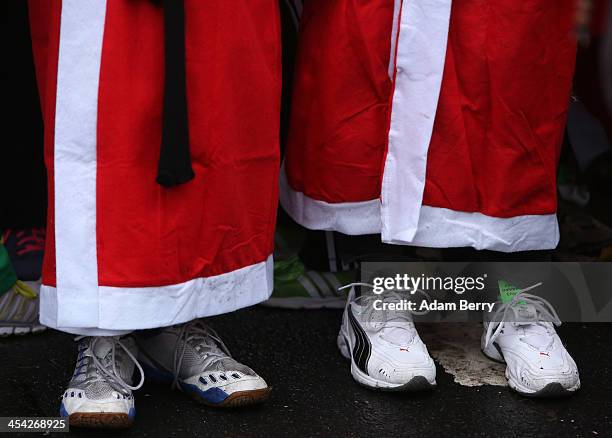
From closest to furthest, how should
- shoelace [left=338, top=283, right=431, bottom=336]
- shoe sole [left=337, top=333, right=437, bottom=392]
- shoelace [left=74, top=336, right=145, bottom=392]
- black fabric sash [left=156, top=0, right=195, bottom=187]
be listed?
black fabric sash [left=156, top=0, right=195, bottom=187], shoelace [left=74, top=336, right=145, bottom=392], shoe sole [left=337, top=333, right=437, bottom=392], shoelace [left=338, top=283, right=431, bottom=336]

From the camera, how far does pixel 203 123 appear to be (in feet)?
3.52

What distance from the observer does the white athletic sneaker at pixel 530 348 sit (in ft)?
4.03

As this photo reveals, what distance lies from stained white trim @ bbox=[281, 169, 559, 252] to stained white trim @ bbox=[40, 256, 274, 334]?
0.23 m

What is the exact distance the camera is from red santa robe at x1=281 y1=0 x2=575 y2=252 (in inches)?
47.5

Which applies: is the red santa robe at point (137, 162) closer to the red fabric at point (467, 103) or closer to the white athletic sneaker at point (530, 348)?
the red fabric at point (467, 103)

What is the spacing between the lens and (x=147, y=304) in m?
1.06

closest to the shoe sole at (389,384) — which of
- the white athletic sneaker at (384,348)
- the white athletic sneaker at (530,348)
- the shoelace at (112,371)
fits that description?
the white athletic sneaker at (384,348)

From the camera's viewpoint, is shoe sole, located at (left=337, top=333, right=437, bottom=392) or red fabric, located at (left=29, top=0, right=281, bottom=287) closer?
red fabric, located at (left=29, top=0, right=281, bottom=287)

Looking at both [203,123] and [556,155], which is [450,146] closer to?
[556,155]

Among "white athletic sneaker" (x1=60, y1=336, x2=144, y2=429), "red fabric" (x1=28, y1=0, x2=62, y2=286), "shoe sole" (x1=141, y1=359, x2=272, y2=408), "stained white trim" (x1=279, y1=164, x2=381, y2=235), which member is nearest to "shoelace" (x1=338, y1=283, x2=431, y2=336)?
"stained white trim" (x1=279, y1=164, x2=381, y2=235)

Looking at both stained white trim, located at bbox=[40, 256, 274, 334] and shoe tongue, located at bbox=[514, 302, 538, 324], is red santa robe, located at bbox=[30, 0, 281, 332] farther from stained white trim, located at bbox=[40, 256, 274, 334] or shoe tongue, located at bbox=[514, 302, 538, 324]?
shoe tongue, located at bbox=[514, 302, 538, 324]

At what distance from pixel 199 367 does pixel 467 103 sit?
62cm

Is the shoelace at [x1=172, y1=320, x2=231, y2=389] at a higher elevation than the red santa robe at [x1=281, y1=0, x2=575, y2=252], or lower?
lower

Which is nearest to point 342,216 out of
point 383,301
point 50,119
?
point 383,301
